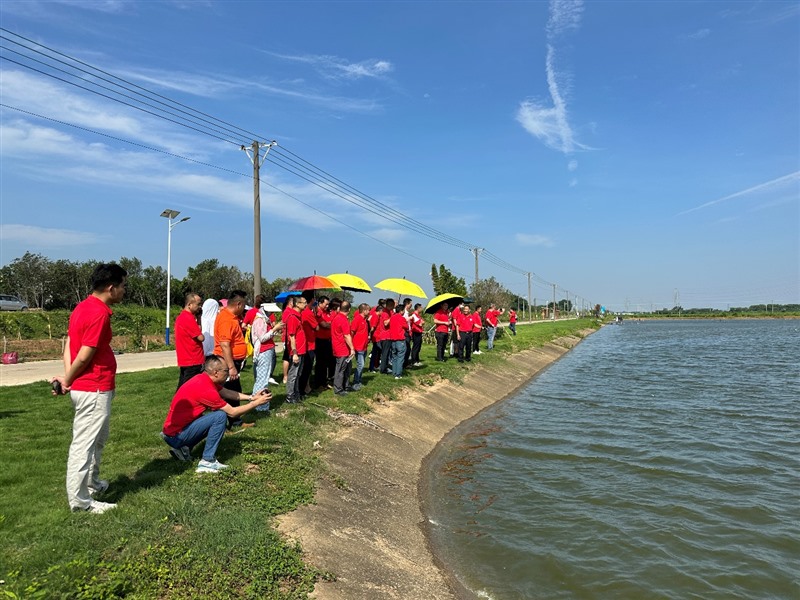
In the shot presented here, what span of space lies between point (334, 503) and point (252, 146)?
16.5m

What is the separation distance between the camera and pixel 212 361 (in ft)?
21.0

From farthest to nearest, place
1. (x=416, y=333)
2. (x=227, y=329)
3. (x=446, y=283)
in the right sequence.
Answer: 1. (x=446, y=283)
2. (x=416, y=333)
3. (x=227, y=329)

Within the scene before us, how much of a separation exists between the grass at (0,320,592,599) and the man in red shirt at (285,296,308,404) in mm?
873

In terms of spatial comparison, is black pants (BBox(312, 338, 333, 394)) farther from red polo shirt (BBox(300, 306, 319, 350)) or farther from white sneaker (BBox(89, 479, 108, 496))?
white sneaker (BBox(89, 479, 108, 496))

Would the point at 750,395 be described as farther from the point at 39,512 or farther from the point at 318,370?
the point at 39,512

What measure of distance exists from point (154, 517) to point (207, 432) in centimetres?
146

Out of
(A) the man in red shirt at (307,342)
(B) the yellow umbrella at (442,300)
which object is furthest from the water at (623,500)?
(B) the yellow umbrella at (442,300)

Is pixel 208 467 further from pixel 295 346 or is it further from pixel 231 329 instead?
pixel 295 346

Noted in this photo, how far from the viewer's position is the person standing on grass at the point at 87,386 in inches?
188

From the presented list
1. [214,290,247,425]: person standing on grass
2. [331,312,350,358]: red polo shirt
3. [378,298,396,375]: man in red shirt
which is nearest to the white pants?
[214,290,247,425]: person standing on grass

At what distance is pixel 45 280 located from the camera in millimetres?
44312

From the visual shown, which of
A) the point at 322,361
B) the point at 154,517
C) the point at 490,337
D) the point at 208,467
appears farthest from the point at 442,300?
the point at 154,517

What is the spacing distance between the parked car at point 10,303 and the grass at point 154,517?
32395 mm

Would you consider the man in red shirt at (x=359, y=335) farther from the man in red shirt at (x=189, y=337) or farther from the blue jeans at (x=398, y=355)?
the man in red shirt at (x=189, y=337)
